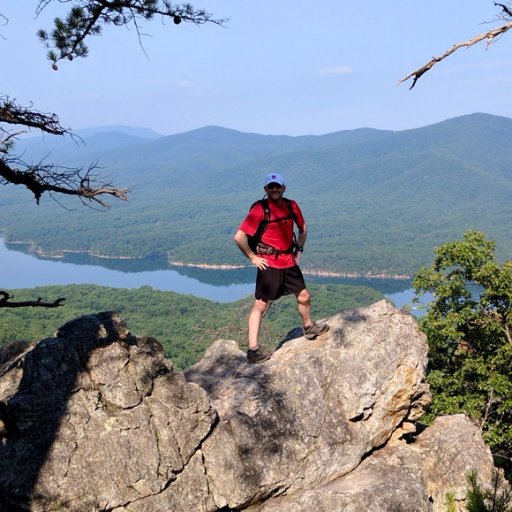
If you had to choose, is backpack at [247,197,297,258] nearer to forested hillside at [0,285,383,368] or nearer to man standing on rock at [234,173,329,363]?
man standing on rock at [234,173,329,363]

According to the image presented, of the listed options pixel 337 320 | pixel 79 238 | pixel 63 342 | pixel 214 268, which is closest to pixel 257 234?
pixel 337 320

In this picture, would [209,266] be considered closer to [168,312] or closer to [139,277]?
[139,277]

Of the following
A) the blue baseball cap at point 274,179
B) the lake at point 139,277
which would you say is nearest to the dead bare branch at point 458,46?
the blue baseball cap at point 274,179

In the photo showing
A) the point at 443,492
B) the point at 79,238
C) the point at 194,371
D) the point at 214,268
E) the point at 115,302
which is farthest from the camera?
the point at 79,238

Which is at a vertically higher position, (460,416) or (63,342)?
(63,342)

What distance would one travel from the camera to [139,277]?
113250mm

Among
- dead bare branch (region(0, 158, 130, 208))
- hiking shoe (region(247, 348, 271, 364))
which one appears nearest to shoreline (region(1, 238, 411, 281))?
hiking shoe (region(247, 348, 271, 364))

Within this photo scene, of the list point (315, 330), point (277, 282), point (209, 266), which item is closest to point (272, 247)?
point (277, 282)

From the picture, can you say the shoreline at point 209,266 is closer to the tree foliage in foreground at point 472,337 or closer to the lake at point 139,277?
the lake at point 139,277

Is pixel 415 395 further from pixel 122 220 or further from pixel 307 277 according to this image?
pixel 122 220

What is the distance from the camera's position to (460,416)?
7.04m

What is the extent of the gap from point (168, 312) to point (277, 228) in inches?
2316

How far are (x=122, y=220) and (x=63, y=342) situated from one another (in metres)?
189

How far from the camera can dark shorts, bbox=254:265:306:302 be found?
257 inches
